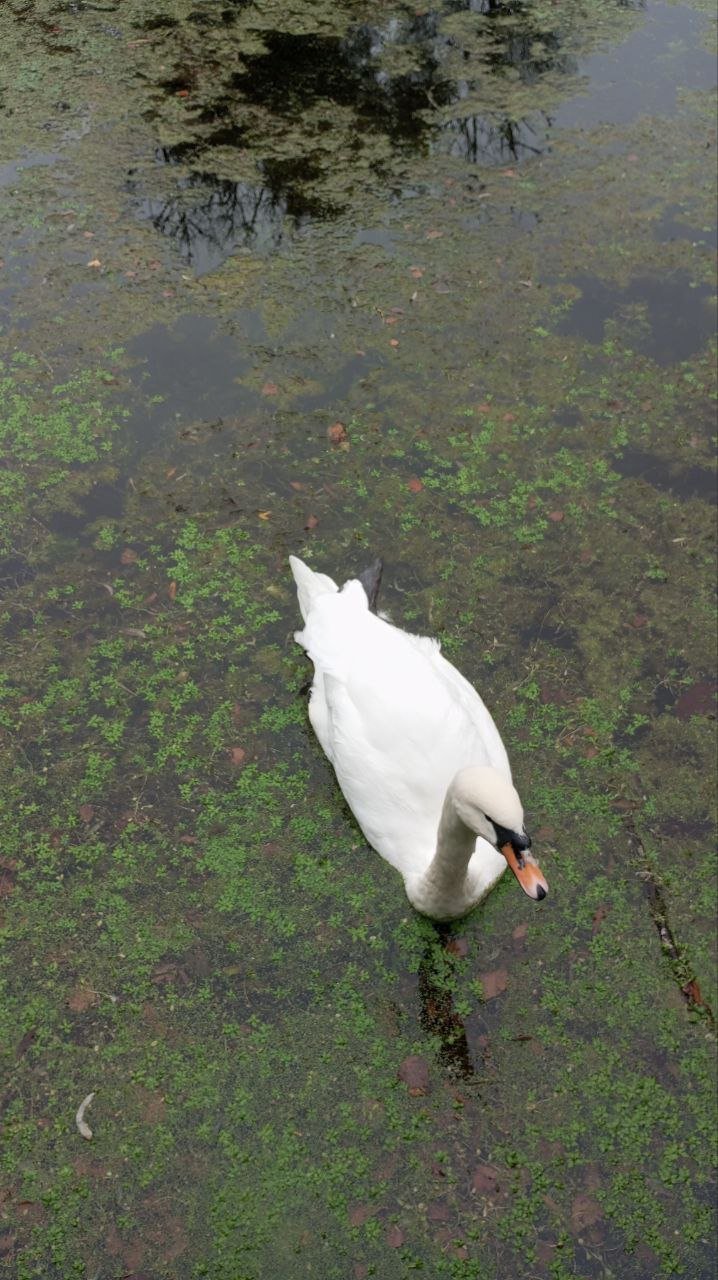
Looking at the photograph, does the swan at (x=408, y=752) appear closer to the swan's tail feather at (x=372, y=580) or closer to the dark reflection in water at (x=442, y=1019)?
the dark reflection in water at (x=442, y=1019)

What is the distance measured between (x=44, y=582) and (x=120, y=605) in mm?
406

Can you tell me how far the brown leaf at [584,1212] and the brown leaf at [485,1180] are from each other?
0.24 metres

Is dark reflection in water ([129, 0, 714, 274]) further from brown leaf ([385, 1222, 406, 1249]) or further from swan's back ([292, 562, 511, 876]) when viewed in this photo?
brown leaf ([385, 1222, 406, 1249])

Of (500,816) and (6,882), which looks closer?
(500,816)

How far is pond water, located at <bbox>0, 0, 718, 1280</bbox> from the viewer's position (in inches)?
128

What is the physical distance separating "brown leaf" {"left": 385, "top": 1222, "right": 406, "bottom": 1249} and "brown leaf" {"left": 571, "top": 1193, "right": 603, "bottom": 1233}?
0.53 m

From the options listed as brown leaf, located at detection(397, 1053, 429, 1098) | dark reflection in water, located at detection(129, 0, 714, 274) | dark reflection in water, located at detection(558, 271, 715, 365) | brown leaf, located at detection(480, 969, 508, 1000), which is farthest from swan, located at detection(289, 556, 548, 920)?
dark reflection in water, located at detection(129, 0, 714, 274)

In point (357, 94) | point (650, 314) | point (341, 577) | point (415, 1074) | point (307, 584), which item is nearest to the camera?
point (415, 1074)

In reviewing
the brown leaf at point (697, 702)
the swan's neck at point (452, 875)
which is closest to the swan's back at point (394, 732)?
the swan's neck at point (452, 875)

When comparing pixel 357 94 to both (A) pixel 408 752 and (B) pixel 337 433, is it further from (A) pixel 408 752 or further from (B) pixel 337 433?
(A) pixel 408 752

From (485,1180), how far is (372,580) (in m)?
2.35

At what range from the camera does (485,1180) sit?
10.5 ft

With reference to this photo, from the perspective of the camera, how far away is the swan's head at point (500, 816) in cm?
293

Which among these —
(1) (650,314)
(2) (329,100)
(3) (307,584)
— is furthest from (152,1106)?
(2) (329,100)
